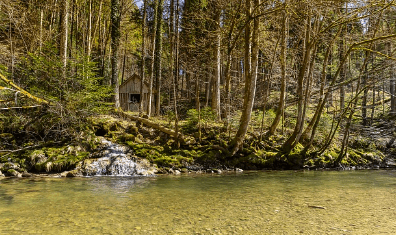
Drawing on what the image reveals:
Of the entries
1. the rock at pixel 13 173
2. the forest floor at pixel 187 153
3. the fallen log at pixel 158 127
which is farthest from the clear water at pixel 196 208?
the fallen log at pixel 158 127

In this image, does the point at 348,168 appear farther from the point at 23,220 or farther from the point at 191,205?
the point at 23,220

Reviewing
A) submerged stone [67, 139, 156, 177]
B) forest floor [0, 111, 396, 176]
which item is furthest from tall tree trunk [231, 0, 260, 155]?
submerged stone [67, 139, 156, 177]

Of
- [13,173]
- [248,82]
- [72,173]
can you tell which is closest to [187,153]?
[248,82]

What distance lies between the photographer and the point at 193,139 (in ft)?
43.2

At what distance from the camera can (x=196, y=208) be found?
5375 millimetres

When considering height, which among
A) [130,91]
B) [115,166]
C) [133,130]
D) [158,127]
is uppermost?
[130,91]

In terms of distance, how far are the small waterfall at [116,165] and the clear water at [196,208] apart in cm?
217

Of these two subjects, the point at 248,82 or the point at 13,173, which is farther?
the point at 248,82

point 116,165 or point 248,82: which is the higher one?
point 248,82

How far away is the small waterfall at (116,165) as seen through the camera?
410 inches

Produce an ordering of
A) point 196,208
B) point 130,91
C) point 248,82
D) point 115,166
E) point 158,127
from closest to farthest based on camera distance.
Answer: point 196,208, point 115,166, point 248,82, point 158,127, point 130,91

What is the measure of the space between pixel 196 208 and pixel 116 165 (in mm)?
6324

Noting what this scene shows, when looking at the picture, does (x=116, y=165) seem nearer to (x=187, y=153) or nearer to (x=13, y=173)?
(x=187, y=153)

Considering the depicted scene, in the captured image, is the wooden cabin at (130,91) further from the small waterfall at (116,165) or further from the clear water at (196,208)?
the clear water at (196,208)
